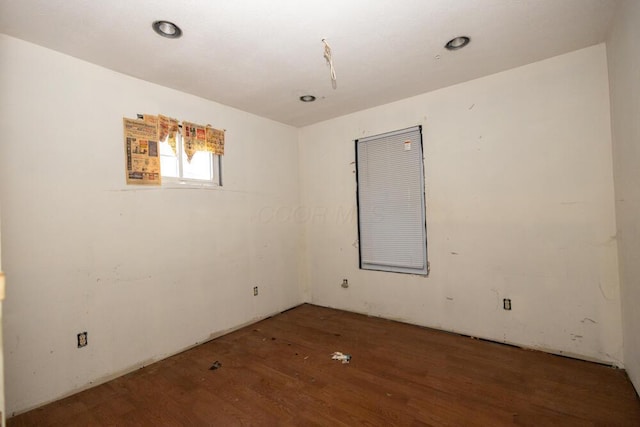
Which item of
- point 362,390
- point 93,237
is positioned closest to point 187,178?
point 93,237

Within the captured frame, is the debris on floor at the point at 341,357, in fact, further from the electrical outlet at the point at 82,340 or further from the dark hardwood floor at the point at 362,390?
the electrical outlet at the point at 82,340

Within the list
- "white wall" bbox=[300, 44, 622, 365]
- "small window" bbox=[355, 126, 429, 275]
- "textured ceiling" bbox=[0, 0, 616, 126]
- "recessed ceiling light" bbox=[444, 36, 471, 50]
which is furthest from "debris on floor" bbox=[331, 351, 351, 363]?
"recessed ceiling light" bbox=[444, 36, 471, 50]

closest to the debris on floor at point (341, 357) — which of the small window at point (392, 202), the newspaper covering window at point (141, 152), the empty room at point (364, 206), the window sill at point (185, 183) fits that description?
the empty room at point (364, 206)

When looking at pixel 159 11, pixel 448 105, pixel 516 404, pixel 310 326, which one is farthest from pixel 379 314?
pixel 159 11

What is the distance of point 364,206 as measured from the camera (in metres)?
3.78

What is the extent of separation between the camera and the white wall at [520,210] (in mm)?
2420

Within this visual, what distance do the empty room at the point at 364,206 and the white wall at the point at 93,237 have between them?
0.01 metres

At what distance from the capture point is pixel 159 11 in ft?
5.90

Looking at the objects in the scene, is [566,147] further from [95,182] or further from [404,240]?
[95,182]

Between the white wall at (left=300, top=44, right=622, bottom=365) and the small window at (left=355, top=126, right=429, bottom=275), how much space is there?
0.11m

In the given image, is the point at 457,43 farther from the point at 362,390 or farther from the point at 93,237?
the point at 93,237

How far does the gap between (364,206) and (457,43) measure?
2.00 meters

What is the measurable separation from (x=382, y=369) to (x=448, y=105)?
2662 millimetres

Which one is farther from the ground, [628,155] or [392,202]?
[628,155]
